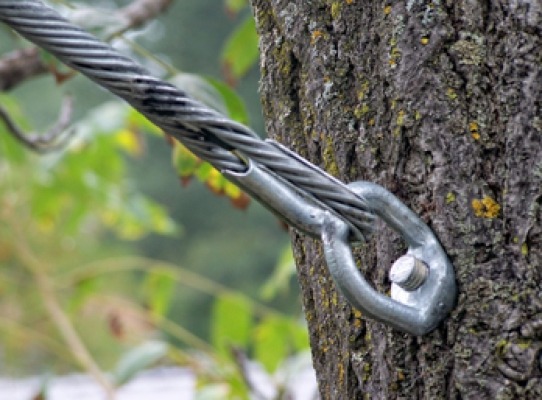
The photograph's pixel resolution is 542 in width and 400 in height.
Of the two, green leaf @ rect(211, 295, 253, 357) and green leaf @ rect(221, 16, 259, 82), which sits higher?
green leaf @ rect(221, 16, 259, 82)

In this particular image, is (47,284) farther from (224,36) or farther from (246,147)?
(224,36)

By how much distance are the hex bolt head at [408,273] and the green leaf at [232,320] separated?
1420 mm

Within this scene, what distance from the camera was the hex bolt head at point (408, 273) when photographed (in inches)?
24.4

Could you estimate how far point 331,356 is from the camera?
2.43ft

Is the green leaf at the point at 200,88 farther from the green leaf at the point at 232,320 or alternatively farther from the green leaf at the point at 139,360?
the green leaf at the point at 232,320

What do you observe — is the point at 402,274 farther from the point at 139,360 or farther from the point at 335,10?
the point at 139,360

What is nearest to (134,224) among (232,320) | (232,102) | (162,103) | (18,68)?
(232,320)

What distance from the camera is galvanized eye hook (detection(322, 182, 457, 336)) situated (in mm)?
605

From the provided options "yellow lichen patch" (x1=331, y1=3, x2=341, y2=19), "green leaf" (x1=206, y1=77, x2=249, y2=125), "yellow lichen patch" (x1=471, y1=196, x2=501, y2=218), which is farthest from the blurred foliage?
"yellow lichen patch" (x1=471, y1=196, x2=501, y2=218)

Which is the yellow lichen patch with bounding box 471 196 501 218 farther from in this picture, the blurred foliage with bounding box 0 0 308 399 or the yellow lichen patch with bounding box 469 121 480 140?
the blurred foliage with bounding box 0 0 308 399

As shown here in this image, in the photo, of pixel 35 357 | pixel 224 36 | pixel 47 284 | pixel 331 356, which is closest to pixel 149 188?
pixel 224 36

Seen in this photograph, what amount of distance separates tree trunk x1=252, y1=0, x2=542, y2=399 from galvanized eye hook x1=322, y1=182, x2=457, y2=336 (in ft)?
0.04

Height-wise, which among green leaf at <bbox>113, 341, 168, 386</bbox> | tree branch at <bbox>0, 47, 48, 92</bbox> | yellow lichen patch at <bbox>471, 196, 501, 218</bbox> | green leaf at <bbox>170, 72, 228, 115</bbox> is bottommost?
yellow lichen patch at <bbox>471, 196, 501, 218</bbox>

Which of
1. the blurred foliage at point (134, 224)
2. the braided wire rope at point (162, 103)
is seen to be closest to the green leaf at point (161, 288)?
the blurred foliage at point (134, 224)
